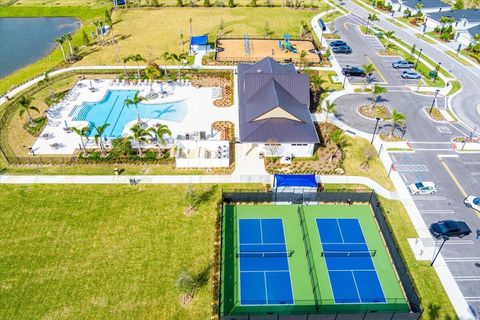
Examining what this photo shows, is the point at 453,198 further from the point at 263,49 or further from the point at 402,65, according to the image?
the point at 263,49

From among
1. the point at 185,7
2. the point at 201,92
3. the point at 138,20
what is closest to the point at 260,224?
the point at 201,92

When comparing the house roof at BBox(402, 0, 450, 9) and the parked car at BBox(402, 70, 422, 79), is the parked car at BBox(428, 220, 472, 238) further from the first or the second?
the house roof at BBox(402, 0, 450, 9)

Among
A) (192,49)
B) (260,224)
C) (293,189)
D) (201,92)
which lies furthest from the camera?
(192,49)

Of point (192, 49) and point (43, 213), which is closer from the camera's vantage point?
point (43, 213)

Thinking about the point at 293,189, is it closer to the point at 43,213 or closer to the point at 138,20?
the point at 43,213

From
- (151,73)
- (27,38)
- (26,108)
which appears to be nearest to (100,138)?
(26,108)

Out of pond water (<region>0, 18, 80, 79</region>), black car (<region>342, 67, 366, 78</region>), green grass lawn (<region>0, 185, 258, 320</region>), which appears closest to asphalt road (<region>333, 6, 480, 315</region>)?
black car (<region>342, 67, 366, 78</region>)
